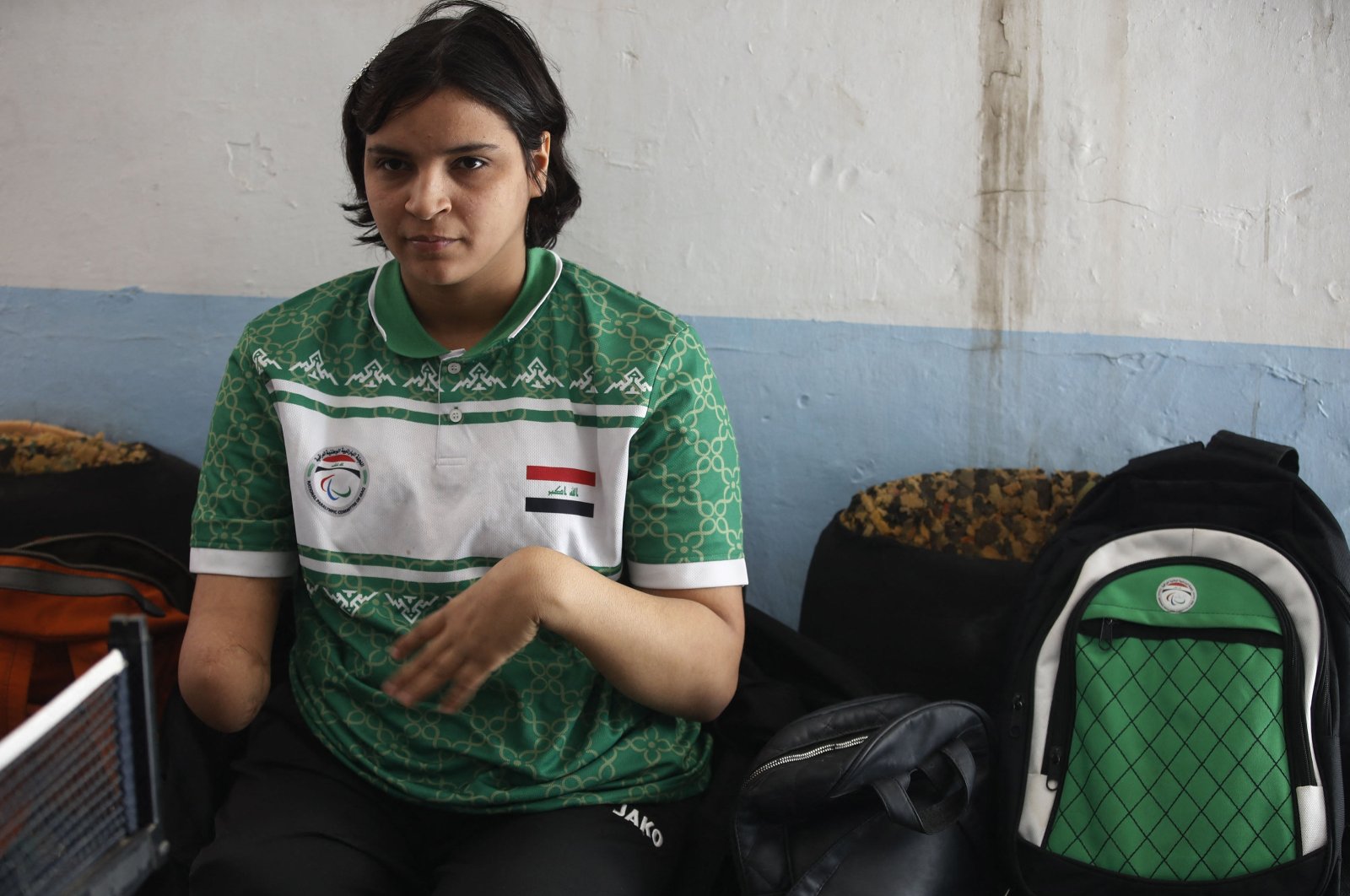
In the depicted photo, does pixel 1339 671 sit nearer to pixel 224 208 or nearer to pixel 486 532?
pixel 486 532

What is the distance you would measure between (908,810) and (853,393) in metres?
0.70

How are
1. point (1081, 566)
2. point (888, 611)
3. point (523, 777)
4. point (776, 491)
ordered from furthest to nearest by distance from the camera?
point (776, 491) < point (888, 611) < point (1081, 566) < point (523, 777)

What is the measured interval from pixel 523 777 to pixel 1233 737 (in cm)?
73

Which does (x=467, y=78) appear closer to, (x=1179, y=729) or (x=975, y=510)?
(x=975, y=510)

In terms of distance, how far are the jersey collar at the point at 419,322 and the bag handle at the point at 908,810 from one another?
0.60m

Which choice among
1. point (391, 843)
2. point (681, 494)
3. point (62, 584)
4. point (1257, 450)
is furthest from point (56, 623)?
point (1257, 450)

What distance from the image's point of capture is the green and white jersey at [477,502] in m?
1.11

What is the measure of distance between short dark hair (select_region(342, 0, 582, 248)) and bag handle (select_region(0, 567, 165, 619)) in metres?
0.58

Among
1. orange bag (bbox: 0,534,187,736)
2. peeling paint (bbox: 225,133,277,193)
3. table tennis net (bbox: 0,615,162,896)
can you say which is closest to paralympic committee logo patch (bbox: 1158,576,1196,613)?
table tennis net (bbox: 0,615,162,896)

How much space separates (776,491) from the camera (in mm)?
1622

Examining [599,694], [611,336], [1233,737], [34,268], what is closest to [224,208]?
[34,268]

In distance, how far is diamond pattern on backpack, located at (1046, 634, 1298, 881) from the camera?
111 centimetres

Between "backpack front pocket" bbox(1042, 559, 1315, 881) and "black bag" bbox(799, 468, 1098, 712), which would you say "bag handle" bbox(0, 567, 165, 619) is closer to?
"black bag" bbox(799, 468, 1098, 712)

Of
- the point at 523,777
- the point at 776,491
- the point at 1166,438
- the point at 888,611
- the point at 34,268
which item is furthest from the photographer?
the point at 34,268
